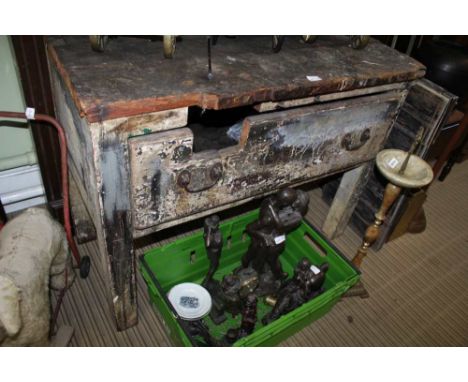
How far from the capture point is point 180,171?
3.77ft

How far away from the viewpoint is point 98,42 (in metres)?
→ 1.17

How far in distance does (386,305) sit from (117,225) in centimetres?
130

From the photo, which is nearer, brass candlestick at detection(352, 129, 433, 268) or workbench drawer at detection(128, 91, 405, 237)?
workbench drawer at detection(128, 91, 405, 237)

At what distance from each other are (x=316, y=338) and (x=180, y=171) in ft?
3.24

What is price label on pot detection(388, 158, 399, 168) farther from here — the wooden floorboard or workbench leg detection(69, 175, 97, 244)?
workbench leg detection(69, 175, 97, 244)

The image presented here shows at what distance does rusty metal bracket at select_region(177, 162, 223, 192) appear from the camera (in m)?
1.16

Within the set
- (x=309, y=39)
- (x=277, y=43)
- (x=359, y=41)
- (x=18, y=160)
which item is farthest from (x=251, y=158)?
(x=18, y=160)

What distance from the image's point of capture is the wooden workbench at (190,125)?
1037 millimetres

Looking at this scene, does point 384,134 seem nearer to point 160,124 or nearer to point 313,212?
point 313,212

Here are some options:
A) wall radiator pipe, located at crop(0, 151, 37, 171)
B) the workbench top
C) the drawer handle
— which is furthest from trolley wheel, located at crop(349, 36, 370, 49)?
wall radiator pipe, located at crop(0, 151, 37, 171)

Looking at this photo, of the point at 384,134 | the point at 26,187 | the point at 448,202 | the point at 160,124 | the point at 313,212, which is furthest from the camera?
the point at 448,202

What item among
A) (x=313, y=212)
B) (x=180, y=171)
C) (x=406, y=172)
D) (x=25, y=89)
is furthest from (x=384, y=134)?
(x=25, y=89)

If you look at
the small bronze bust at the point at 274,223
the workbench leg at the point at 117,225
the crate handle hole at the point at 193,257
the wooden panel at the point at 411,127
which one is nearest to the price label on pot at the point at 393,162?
the wooden panel at the point at 411,127

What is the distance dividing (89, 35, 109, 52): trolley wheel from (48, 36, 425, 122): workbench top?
0.02 meters
